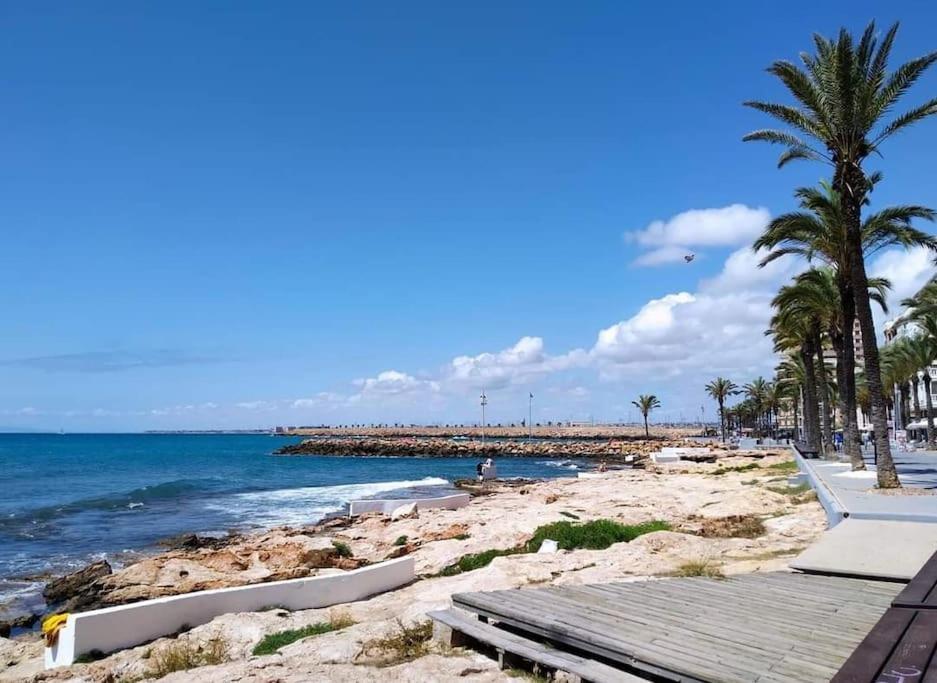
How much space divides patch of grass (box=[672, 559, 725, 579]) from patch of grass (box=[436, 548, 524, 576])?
16.2 feet

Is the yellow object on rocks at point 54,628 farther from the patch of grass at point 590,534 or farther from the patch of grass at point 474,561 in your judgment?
the patch of grass at point 590,534

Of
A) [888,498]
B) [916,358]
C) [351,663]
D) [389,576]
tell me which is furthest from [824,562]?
[916,358]

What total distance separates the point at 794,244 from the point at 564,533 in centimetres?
1325

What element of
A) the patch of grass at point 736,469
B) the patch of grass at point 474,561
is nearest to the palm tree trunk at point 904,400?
the patch of grass at point 736,469

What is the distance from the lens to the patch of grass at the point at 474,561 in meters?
15.1

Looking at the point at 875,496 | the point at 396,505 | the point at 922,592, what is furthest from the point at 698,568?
the point at 396,505

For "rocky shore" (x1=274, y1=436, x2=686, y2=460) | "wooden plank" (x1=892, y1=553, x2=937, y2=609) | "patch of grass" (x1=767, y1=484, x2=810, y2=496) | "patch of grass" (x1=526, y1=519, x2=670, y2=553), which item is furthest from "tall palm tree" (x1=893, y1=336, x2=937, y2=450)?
"rocky shore" (x1=274, y1=436, x2=686, y2=460)

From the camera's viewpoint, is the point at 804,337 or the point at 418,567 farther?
the point at 804,337

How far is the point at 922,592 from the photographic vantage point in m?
6.51

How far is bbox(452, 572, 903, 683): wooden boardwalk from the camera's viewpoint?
17.4ft

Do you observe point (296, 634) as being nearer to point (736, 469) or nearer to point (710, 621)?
point (710, 621)

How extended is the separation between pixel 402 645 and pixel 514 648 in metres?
1.72

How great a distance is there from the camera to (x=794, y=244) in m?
22.9

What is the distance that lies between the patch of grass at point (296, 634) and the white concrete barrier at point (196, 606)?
1.83 meters
